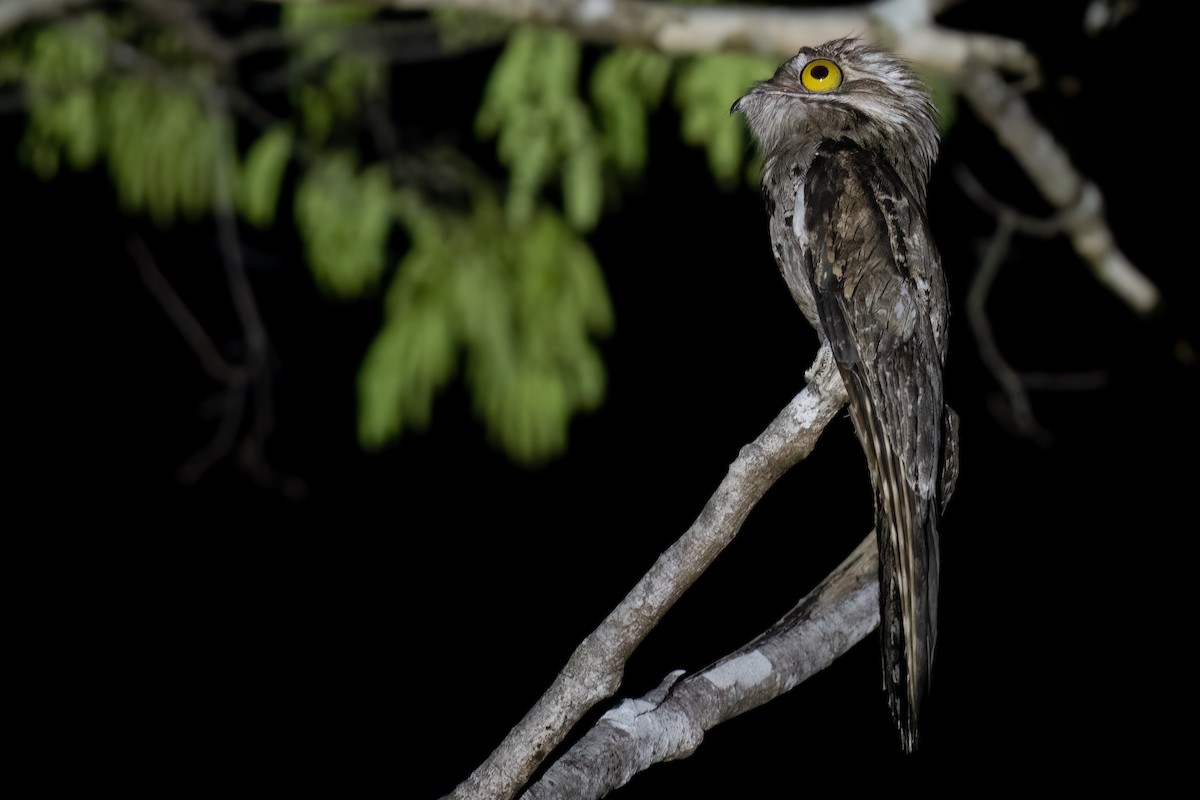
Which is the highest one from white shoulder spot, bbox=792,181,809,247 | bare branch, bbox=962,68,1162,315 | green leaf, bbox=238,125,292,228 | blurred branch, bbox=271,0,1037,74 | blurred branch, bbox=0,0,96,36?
blurred branch, bbox=0,0,96,36

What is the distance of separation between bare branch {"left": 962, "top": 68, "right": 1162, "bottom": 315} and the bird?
56.8 inches

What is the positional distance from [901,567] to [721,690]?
29 centimetres

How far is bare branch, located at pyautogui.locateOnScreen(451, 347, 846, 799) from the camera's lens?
1.57 m

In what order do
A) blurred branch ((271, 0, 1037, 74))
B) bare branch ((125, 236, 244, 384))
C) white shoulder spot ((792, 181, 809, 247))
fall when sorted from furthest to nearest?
bare branch ((125, 236, 244, 384)) < blurred branch ((271, 0, 1037, 74)) < white shoulder spot ((792, 181, 809, 247))

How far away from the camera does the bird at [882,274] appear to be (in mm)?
1724

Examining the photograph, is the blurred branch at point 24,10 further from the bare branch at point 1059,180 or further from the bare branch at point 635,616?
the bare branch at point 635,616

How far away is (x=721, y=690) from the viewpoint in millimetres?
1698

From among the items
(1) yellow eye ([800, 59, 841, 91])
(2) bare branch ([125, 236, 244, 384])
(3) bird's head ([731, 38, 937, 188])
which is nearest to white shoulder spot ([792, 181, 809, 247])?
(3) bird's head ([731, 38, 937, 188])

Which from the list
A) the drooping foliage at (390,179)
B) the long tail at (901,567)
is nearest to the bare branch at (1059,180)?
the drooping foliage at (390,179)

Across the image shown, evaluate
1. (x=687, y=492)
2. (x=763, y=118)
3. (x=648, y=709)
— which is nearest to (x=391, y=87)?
(x=687, y=492)

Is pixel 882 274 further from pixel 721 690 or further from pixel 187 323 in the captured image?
pixel 187 323

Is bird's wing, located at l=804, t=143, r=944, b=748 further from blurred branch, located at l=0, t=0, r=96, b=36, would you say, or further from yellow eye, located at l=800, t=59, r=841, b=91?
blurred branch, located at l=0, t=0, r=96, b=36

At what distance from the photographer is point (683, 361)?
5.20 meters

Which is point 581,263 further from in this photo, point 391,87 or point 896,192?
point 896,192
